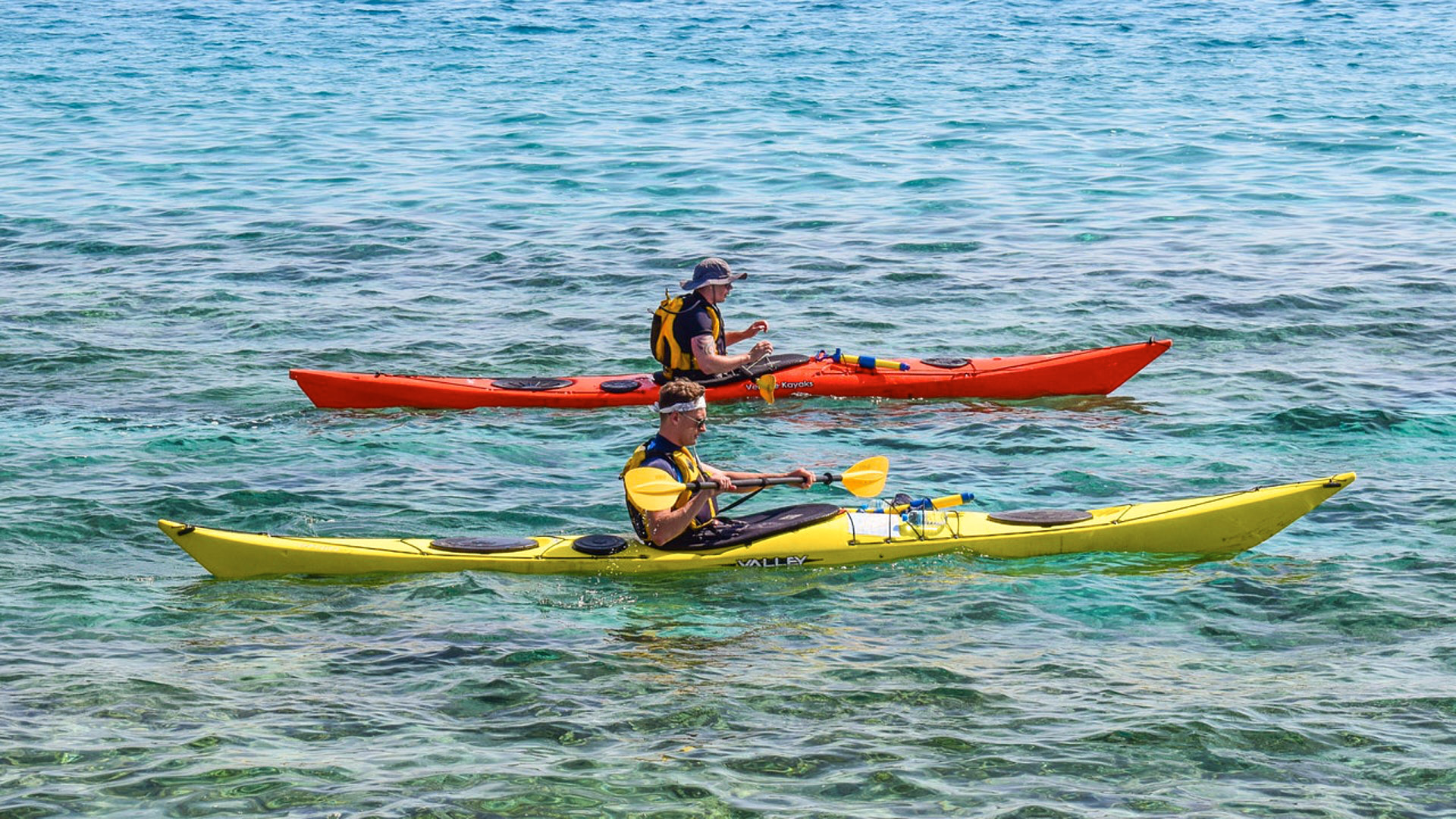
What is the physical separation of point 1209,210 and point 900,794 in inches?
519

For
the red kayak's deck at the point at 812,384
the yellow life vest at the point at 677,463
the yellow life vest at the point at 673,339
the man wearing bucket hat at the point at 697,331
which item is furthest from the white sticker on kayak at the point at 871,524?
the red kayak's deck at the point at 812,384

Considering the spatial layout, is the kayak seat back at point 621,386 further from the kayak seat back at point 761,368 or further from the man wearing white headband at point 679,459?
the man wearing white headband at point 679,459

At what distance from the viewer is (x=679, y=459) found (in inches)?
277

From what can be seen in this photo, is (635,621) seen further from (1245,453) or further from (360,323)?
(360,323)

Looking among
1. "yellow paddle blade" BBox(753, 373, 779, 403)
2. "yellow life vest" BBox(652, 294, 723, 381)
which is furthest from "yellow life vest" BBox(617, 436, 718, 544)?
"yellow paddle blade" BBox(753, 373, 779, 403)

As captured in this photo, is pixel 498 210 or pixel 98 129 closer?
pixel 498 210

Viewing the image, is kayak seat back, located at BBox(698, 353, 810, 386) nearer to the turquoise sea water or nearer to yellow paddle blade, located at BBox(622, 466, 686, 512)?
the turquoise sea water

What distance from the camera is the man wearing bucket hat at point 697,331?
31.1 ft

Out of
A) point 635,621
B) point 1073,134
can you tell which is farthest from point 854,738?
point 1073,134

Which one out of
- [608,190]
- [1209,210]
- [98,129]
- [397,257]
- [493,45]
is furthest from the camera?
[493,45]

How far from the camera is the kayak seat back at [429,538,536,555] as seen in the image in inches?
293

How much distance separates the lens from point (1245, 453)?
9.62 metres

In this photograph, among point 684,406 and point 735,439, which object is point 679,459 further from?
point 735,439

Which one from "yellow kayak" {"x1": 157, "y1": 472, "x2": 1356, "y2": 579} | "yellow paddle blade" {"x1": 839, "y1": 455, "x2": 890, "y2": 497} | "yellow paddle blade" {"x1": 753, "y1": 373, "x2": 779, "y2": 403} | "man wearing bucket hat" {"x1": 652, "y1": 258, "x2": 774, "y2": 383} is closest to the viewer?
"yellow kayak" {"x1": 157, "y1": 472, "x2": 1356, "y2": 579}
